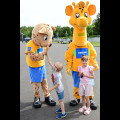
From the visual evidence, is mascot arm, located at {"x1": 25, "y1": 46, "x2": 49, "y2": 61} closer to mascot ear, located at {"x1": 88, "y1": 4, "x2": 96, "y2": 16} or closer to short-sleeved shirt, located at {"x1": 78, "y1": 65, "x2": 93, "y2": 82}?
short-sleeved shirt, located at {"x1": 78, "y1": 65, "x2": 93, "y2": 82}

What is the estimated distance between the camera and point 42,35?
308 cm

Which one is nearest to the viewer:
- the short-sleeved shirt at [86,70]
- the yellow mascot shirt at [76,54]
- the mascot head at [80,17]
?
the short-sleeved shirt at [86,70]

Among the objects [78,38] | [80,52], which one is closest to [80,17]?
[78,38]

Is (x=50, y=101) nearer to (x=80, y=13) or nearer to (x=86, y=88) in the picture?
(x=86, y=88)

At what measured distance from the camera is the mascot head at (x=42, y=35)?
3059 mm

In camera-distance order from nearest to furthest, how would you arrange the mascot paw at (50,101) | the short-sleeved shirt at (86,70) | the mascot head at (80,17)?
the short-sleeved shirt at (86,70) → the mascot head at (80,17) → the mascot paw at (50,101)

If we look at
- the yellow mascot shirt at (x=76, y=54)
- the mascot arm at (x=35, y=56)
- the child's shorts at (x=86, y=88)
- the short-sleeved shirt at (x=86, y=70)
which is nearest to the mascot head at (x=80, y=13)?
the yellow mascot shirt at (x=76, y=54)

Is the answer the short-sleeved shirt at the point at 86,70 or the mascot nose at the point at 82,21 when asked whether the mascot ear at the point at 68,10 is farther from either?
the short-sleeved shirt at the point at 86,70

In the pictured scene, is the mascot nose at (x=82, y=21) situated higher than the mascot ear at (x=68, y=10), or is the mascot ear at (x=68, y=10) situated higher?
the mascot ear at (x=68, y=10)

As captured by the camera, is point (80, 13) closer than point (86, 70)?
No

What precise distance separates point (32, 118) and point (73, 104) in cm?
104

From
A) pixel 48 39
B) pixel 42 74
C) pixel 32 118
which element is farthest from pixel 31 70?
pixel 32 118

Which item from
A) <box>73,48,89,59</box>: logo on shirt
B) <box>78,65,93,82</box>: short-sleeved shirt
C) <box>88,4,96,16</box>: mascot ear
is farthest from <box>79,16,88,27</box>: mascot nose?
<box>78,65,93,82</box>: short-sleeved shirt

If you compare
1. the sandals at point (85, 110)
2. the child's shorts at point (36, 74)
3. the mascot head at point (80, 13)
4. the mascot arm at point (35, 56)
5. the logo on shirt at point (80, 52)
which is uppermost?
the mascot head at point (80, 13)
